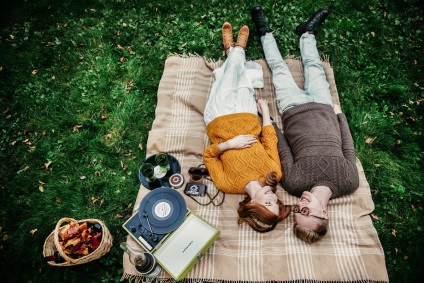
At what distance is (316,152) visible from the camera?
389 cm

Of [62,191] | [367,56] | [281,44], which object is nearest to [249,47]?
[281,44]

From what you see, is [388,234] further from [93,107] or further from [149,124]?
[93,107]

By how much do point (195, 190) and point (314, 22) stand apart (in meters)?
3.98

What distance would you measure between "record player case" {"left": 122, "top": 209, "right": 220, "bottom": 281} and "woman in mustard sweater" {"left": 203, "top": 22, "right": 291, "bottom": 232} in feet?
2.00

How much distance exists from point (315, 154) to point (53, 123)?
4606 millimetres

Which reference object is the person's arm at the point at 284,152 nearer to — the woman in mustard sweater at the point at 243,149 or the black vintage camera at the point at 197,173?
the woman in mustard sweater at the point at 243,149

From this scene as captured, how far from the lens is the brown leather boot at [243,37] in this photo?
17.6ft

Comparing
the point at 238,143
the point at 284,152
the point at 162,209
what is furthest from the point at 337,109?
the point at 162,209

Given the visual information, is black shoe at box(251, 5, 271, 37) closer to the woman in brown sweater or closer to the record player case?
the woman in brown sweater

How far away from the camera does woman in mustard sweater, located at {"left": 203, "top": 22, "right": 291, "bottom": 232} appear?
12.3ft

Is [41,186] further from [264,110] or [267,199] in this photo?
[264,110]

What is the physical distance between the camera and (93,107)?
5.30 m

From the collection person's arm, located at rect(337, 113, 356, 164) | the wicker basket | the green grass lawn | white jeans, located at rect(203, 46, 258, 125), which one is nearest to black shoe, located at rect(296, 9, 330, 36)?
the green grass lawn

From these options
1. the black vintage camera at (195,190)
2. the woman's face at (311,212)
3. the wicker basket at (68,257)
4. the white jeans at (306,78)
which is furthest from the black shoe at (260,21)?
the wicker basket at (68,257)
